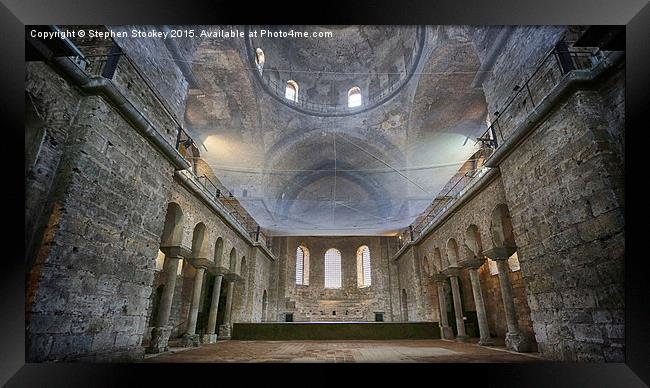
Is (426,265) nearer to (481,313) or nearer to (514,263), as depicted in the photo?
(514,263)

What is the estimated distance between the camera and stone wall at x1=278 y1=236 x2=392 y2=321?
63.2ft

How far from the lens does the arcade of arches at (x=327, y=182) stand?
4031 millimetres

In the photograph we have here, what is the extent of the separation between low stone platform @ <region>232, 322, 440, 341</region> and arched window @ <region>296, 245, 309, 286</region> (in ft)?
32.8

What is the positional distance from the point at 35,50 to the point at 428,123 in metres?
11.1

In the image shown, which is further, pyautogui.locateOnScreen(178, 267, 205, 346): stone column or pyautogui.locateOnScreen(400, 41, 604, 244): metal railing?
pyautogui.locateOnScreen(178, 267, 205, 346): stone column

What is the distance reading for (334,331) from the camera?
10016mm

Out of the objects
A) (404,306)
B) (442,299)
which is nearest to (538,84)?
(442,299)

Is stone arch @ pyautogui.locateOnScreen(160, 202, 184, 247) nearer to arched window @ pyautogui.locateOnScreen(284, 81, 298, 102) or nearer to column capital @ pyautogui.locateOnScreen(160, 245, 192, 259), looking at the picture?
column capital @ pyautogui.locateOnScreen(160, 245, 192, 259)

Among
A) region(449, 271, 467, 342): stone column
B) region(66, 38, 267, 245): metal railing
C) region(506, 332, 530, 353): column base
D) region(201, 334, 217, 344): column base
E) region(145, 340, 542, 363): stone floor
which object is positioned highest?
region(66, 38, 267, 245): metal railing

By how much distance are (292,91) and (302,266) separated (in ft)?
38.0

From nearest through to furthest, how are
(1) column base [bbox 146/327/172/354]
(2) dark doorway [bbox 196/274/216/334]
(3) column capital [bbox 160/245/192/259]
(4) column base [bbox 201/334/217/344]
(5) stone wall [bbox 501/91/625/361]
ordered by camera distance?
(5) stone wall [bbox 501/91/625/361] < (1) column base [bbox 146/327/172/354] < (3) column capital [bbox 160/245/192/259] < (4) column base [bbox 201/334/217/344] < (2) dark doorway [bbox 196/274/216/334]

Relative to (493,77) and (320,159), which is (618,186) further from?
(320,159)

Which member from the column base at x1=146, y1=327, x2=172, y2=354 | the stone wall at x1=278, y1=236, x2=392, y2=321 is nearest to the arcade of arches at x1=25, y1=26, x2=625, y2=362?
the column base at x1=146, y1=327, x2=172, y2=354

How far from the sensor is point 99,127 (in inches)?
180
